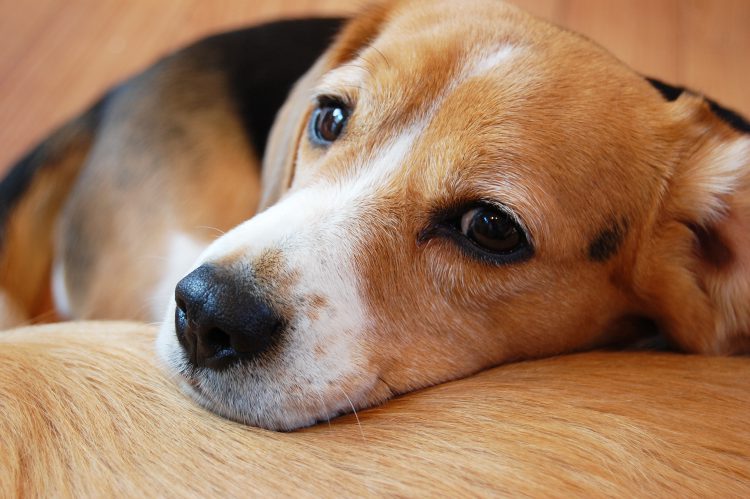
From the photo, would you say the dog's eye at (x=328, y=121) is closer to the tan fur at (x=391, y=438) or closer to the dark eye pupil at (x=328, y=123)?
the dark eye pupil at (x=328, y=123)

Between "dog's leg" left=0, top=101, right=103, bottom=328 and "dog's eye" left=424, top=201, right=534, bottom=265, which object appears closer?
"dog's eye" left=424, top=201, right=534, bottom=265

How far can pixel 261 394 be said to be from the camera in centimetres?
118

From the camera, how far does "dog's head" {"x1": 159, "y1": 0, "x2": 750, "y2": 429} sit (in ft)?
3.93

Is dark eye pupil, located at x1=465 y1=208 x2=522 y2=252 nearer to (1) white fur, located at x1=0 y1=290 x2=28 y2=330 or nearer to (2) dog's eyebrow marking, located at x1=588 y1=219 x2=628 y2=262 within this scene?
Answer: (2) dog's eyebrow marking, located at x1=588 y1=219 x2=628 y2=262

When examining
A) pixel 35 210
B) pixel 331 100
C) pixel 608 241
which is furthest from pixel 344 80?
pixel 35 210

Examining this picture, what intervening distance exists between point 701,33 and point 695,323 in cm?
225

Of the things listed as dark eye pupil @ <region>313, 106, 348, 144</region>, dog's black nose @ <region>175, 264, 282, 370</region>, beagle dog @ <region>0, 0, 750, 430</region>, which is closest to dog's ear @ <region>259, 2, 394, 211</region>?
beagle dog @ <region>0, 0, 750, 430</region>

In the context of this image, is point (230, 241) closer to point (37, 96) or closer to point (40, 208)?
point (40, 208)

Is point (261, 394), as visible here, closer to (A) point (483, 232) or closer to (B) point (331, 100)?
(A) point (483, 232)

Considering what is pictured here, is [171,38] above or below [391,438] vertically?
above

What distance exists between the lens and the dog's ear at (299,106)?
69.9 inches

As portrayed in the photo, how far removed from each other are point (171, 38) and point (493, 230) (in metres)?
2.34

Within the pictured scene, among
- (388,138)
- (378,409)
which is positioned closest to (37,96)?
(388,138)

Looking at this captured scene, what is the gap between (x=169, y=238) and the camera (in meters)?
1.91
